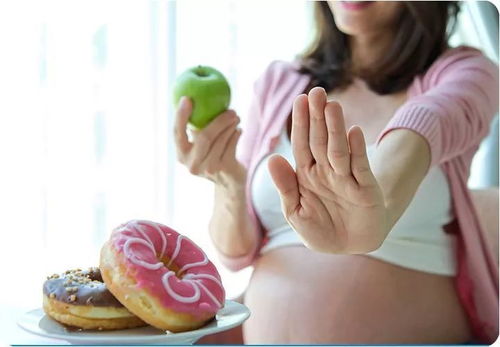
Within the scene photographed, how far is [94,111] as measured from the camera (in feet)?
4.43

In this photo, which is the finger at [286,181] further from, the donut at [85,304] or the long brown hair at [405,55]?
the long brown hair at [405,55]

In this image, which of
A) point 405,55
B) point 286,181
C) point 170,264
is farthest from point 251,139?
point 170,264

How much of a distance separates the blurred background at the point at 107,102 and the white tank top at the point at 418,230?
0.97 feet

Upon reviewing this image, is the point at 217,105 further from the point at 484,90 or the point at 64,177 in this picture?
the point at 64,177

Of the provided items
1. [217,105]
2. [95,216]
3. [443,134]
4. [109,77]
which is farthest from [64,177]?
[443,134]

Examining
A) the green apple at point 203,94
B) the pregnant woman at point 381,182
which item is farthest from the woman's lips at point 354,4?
the green apple at point 203,94

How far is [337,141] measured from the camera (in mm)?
537

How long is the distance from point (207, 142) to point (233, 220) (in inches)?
7.9

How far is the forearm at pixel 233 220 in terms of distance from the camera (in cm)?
99

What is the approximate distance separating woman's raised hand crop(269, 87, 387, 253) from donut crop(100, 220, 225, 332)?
0.38 feet

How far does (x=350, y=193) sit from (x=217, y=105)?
272mm

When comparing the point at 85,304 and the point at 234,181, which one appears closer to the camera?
the point at 85,304

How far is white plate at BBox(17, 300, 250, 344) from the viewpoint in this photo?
431 mm

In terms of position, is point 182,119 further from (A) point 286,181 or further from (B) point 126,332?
(B) point 126,332
